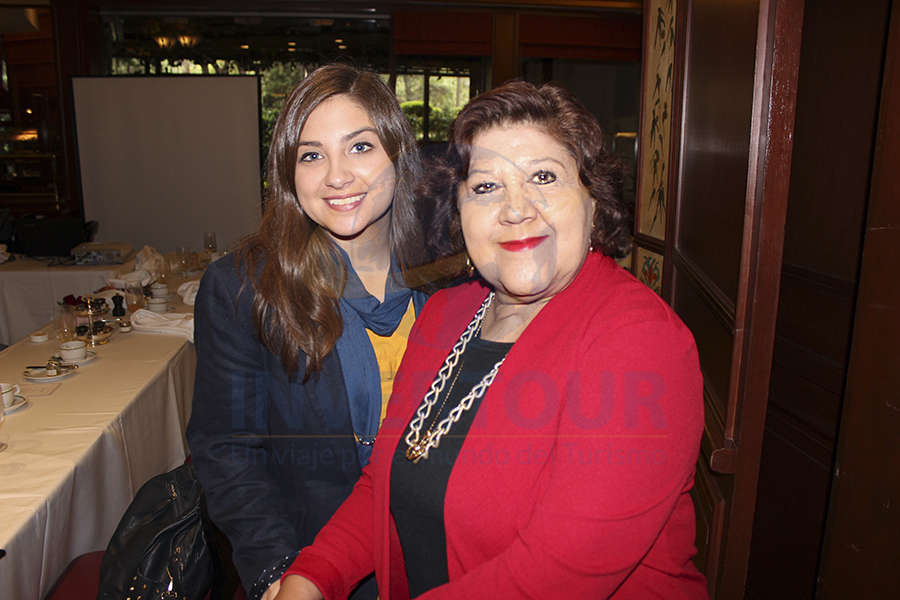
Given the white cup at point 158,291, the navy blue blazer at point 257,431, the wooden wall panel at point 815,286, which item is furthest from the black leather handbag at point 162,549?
the white cup at point 158,291

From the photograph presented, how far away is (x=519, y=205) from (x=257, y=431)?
29.8 inches

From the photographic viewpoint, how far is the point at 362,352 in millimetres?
1318

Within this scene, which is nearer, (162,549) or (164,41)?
(162,549)

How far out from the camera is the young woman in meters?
1.23

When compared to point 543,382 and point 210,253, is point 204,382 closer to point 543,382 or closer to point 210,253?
point 543,382

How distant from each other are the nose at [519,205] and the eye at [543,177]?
0.06 ft

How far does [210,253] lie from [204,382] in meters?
3.58

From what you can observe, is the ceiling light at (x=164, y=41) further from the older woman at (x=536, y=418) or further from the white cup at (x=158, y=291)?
the older woman at (x=536, y=418)

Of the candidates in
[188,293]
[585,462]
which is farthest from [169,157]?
[585,462]

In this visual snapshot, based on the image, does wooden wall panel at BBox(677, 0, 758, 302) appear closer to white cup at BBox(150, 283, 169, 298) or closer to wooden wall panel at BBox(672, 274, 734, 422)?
wooden wall panel at BBox(672, 274, 734, 422)

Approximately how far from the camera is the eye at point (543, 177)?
0.95 metres

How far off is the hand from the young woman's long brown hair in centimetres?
39

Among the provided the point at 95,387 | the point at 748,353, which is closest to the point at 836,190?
the point at 748,353

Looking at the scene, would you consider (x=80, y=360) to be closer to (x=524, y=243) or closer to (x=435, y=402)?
(x=435, y=402)
